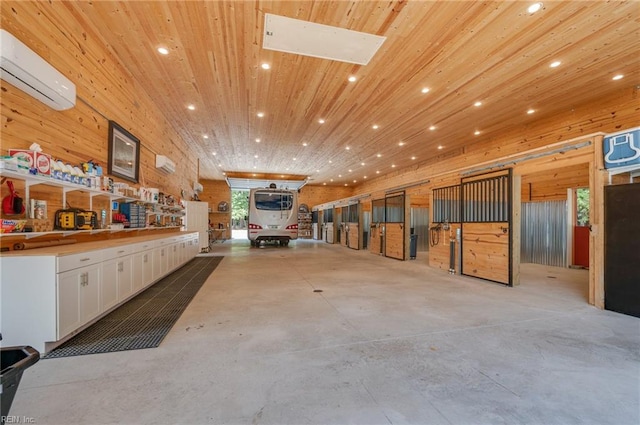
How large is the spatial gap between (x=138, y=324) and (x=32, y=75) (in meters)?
2.78

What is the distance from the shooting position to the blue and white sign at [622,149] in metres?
3.62

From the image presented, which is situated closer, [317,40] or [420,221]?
[317,40]

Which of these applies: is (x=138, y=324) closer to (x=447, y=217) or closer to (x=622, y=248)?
(x=622, y=248)

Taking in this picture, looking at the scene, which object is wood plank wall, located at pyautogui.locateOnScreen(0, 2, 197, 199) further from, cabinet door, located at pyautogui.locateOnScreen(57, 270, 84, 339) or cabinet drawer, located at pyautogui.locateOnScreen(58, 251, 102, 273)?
cabinet door, located at pyautogui.locateOnScreen(57, 270, 84, 339)

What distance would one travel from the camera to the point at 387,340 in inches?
111

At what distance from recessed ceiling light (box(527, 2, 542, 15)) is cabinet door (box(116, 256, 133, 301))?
5.95 metres

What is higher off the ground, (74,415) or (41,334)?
(41,334)

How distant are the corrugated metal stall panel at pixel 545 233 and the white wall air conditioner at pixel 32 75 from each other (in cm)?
1095

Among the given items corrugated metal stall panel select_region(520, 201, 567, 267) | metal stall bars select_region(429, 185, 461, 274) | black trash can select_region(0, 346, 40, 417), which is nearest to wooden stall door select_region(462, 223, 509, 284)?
metal stall bars select_region(429, 185, 461, 274)

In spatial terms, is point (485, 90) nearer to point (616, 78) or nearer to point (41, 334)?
point (616, 78)

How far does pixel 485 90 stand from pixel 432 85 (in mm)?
1105

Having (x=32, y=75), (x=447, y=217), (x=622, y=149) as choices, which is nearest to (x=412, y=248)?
(x=447, y=217)

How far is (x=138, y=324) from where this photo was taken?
3248mm

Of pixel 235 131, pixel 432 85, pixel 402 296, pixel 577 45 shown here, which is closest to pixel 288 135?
pixel 235 131
